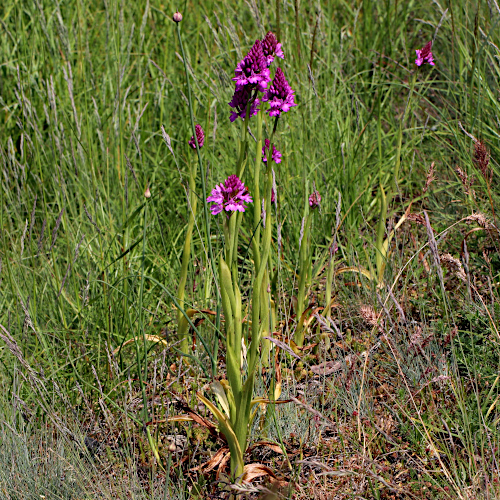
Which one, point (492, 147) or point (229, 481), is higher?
point (492, 147)

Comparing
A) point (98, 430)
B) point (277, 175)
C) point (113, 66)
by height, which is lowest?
point (98, 430)

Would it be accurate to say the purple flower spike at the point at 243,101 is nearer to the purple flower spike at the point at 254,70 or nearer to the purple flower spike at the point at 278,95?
the purple flower spike at the point at 254,70

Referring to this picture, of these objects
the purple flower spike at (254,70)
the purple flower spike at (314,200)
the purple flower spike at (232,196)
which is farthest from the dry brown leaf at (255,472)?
the purple flower spike at (254,70)

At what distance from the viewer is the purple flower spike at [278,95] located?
1787mm

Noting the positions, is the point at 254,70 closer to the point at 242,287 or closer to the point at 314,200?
the point at 314,200

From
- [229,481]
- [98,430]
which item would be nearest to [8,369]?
[98,430]

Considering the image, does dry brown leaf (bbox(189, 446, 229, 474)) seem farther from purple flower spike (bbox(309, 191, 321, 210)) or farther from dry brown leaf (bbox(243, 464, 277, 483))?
purple flower spike (bbox(309, 191, 321, 210))

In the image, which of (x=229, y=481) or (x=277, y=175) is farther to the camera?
(x=277, y=175)

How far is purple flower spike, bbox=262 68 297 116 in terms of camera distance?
5.86ft

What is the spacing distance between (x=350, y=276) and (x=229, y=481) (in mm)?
1172

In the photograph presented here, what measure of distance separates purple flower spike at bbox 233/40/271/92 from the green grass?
0.51m

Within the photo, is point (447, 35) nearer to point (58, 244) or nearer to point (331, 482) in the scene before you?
point (58, 244)

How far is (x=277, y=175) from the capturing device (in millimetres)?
2689

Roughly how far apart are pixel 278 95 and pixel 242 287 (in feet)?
3.22
